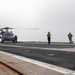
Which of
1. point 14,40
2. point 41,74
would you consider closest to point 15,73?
point 41,74

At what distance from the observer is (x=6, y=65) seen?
13422 millimetres

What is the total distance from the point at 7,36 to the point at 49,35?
20096 millimetres

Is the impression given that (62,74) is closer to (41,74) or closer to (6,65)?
(41,74)

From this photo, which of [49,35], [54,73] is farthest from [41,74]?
[49,35]


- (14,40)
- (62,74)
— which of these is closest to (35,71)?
(62,74)

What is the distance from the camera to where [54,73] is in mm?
10766

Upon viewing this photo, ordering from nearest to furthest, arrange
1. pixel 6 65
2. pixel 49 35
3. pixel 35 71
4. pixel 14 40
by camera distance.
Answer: pixel 35 71 → pixel 6 65 → pixel 49 35 → pixel 14 40

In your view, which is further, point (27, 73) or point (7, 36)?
point (7, 36)

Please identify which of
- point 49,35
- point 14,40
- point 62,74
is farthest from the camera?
point 14,40

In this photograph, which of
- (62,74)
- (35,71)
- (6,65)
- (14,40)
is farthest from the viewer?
(14,40)

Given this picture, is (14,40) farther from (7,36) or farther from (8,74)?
(8,74)

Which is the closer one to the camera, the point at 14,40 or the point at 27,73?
the point at 27,73

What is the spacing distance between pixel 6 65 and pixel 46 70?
253 cm

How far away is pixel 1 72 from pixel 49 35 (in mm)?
37822
